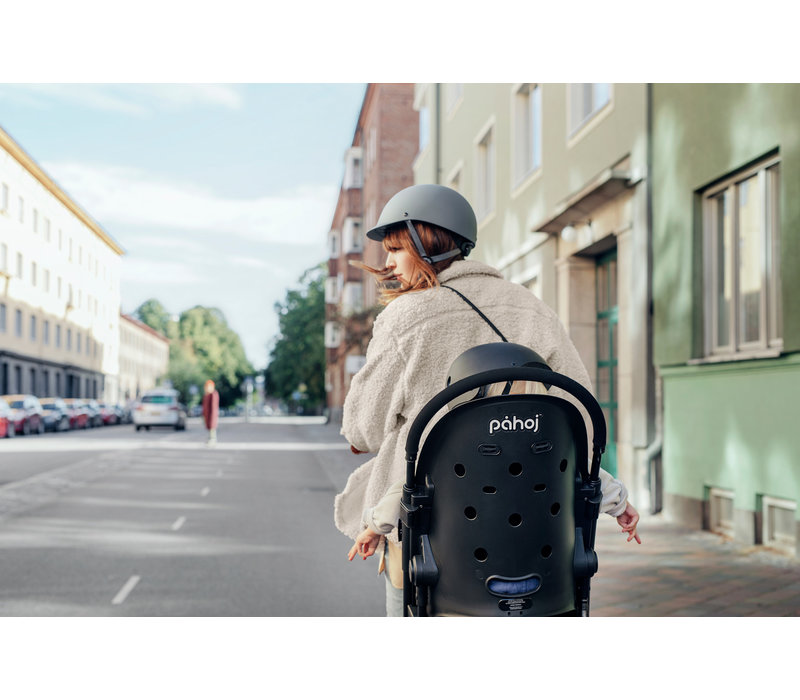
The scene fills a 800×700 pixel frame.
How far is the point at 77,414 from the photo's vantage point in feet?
117

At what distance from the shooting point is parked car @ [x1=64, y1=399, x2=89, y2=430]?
114 feet

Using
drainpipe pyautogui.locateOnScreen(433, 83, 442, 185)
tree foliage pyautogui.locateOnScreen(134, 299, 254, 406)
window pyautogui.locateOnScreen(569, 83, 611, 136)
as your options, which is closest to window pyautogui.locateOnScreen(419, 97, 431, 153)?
drainpipe pyautogui.locateOnScreen(433, 83, 442, 185)

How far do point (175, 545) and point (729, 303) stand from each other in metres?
5.38

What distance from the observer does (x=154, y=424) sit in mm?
36156

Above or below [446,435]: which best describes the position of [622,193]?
above

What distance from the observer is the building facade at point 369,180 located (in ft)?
95.3

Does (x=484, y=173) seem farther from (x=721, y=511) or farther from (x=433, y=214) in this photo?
(x=433, y=214)

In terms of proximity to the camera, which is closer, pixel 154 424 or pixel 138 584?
pixel 138 584

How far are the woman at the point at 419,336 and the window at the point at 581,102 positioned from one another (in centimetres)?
998
